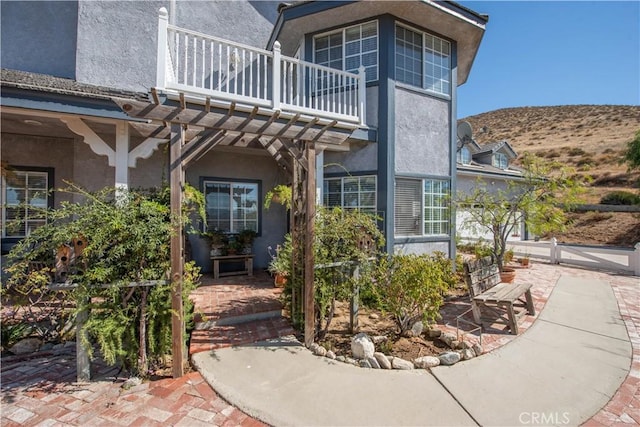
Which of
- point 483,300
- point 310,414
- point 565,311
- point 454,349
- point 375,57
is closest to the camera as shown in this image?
point 310,414

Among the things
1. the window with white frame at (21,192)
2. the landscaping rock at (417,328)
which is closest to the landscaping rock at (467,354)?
the landscaping rock at (417,328)

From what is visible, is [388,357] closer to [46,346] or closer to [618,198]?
[46,346]

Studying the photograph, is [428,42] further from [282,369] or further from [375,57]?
[282,369]

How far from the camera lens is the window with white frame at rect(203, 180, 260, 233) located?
Result: 8594 mm

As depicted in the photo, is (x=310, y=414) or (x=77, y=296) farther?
(x=77, y=296)

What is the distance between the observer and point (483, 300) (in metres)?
4.91

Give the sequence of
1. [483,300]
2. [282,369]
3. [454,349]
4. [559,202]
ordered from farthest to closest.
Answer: [559,202] → [483,300] → [454,349] → [282,369]

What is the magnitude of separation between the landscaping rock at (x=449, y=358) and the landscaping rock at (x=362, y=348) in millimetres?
878

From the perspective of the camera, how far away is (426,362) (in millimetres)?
3789

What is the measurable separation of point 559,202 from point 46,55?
13364mm

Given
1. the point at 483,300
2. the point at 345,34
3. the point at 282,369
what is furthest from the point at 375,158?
the point at 282,369

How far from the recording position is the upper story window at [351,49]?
7.81 meters

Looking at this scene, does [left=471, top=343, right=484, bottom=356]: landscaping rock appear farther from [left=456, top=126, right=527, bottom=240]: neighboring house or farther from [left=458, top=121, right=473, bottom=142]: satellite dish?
[left=458, top=121, right=473, bottom=142]: satellite dish

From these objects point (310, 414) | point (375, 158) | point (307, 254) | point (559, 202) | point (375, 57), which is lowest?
point (310, 414)
